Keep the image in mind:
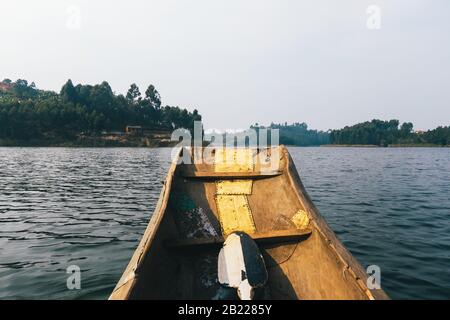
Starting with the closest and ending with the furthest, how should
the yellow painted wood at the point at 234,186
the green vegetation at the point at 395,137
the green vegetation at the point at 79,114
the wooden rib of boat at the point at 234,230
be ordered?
the wooden rib of boat at the point at 234,230
the yellow painted wood at the point at 234,186
the green vegetation at the point at 79,114
the green vegetation at the point at 395,137

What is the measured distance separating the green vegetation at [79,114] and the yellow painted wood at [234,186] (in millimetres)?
108445

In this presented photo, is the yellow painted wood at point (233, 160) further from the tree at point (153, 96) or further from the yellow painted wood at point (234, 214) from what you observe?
the tree at point (153, 96)

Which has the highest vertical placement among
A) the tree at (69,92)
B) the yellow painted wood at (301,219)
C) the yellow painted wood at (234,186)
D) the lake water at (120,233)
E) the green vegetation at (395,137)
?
the tree at (69,92)

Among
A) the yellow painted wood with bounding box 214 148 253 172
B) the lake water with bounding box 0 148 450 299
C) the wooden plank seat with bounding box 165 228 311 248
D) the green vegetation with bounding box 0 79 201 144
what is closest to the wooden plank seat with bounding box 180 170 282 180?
the yellow painted wood with bounding box 214 148 253 172

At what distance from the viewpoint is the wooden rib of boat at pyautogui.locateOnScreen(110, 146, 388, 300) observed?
511cm

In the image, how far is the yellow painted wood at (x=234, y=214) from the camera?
7.35 metres

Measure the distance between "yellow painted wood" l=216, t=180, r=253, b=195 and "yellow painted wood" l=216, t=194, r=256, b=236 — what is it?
0.14m

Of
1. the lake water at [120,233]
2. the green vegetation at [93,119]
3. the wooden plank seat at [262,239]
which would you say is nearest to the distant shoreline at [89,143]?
the green vegetation at [93,119]

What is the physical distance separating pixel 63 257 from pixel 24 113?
114 m

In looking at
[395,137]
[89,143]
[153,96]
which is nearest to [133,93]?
[153,96]
